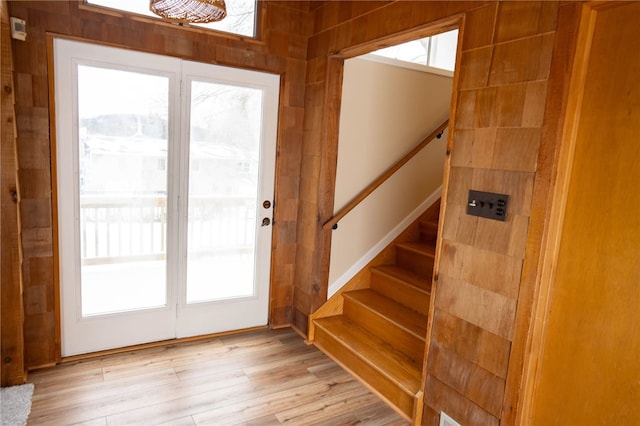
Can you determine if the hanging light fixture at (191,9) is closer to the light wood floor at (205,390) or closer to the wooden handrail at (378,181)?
the wooden handrail at (378,181)

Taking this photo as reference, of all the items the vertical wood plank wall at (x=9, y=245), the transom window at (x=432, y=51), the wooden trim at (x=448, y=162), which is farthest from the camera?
the transom window at (x=432, y=51)

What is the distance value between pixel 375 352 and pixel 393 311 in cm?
36

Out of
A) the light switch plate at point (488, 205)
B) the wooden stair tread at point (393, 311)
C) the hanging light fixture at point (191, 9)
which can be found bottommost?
the wooden stair tread at point (393, 311)

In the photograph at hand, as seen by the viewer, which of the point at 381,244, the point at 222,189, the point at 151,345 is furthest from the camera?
the point at 381,244

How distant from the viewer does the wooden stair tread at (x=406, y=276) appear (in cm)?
300

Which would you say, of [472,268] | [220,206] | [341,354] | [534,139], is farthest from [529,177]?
[220,206]

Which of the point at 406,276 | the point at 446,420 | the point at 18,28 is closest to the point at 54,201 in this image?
the point at 18,28

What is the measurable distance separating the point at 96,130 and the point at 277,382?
1999 mm

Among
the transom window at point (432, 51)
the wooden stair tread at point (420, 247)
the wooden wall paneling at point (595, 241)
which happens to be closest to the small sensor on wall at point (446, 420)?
the wooden wall paneling at point (595, 241)

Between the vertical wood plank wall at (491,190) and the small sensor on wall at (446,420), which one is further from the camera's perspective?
the small sensor on wall at (446,420)

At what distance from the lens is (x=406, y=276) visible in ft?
10.5

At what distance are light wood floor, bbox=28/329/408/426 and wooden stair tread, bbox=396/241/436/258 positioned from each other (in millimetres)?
1114

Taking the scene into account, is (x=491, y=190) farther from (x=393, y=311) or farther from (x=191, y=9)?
Answer: (x=191, y=9)

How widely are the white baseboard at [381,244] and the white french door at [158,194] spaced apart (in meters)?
0.61
